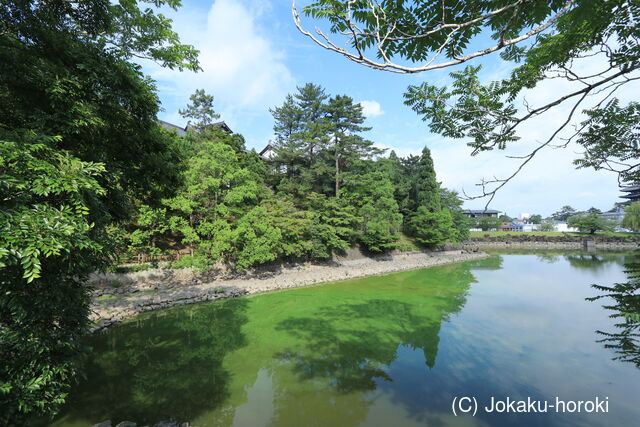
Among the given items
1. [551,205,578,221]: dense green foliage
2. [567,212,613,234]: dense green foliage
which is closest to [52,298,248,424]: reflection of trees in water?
[567,212,613,234]: dense green foliage

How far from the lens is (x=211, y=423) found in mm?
4078

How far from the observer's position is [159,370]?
546cm

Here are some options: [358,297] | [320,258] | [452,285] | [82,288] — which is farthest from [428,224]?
[82,288]

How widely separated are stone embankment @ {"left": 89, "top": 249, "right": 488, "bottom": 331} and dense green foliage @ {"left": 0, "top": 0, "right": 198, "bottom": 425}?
15.7 ft

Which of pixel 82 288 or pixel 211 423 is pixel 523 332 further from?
pixel 82 288

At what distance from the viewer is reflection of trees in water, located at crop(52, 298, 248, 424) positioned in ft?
14.1

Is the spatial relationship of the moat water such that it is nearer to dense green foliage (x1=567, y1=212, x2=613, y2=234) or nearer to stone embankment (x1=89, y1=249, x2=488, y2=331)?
stone embankment (x1=89, y1=249, x2=488, y2=331)

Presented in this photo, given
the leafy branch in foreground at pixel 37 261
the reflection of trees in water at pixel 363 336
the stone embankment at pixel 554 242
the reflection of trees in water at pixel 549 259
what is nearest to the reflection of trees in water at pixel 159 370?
the reflection of trees in water at pixel 363 336

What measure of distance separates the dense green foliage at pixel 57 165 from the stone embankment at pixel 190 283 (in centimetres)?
479

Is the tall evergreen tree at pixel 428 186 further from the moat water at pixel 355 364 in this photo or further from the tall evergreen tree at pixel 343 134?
the moat water at pixel 355 364

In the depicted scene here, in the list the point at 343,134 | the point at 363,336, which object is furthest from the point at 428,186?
the point at 363,336

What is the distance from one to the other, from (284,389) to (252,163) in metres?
14.1

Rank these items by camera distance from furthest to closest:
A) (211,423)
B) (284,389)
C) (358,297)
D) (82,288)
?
(358,297)
(284,389)
(211,423)
(82,288)

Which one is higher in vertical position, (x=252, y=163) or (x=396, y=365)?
(x=252, y=163)
